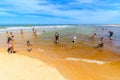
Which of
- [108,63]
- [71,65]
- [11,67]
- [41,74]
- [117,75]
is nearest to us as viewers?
[41,74]

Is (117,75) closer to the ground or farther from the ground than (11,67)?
closer to the ground

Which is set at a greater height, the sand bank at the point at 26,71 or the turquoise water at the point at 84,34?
the sand bank at the point at 26,71

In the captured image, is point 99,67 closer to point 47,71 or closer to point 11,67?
point 47,71

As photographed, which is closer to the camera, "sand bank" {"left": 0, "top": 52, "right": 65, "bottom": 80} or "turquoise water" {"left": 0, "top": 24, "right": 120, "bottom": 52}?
"sand bank" {"left": 0, "top": 52, "right": 65, "bottom": 80}

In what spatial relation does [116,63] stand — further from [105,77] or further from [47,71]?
[47,71]

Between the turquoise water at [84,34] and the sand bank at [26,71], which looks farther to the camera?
the turquoise water at [84,34]

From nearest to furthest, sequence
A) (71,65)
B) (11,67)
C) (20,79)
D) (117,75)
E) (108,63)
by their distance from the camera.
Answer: (20,79) → (11,67) → (117,75) → (71,65) → (108,63)

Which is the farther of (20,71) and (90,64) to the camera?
(90,64)

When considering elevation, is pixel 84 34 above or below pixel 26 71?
below

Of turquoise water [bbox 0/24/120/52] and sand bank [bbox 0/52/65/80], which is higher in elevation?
sand bank [bbox 0/52/65/80]

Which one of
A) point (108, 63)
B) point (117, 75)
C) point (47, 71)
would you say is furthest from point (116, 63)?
point (47, 71)

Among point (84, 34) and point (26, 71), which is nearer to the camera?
point (26, 71)

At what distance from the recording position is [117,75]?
1246 cm

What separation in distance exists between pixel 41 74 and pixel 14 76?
1393 millimetres
